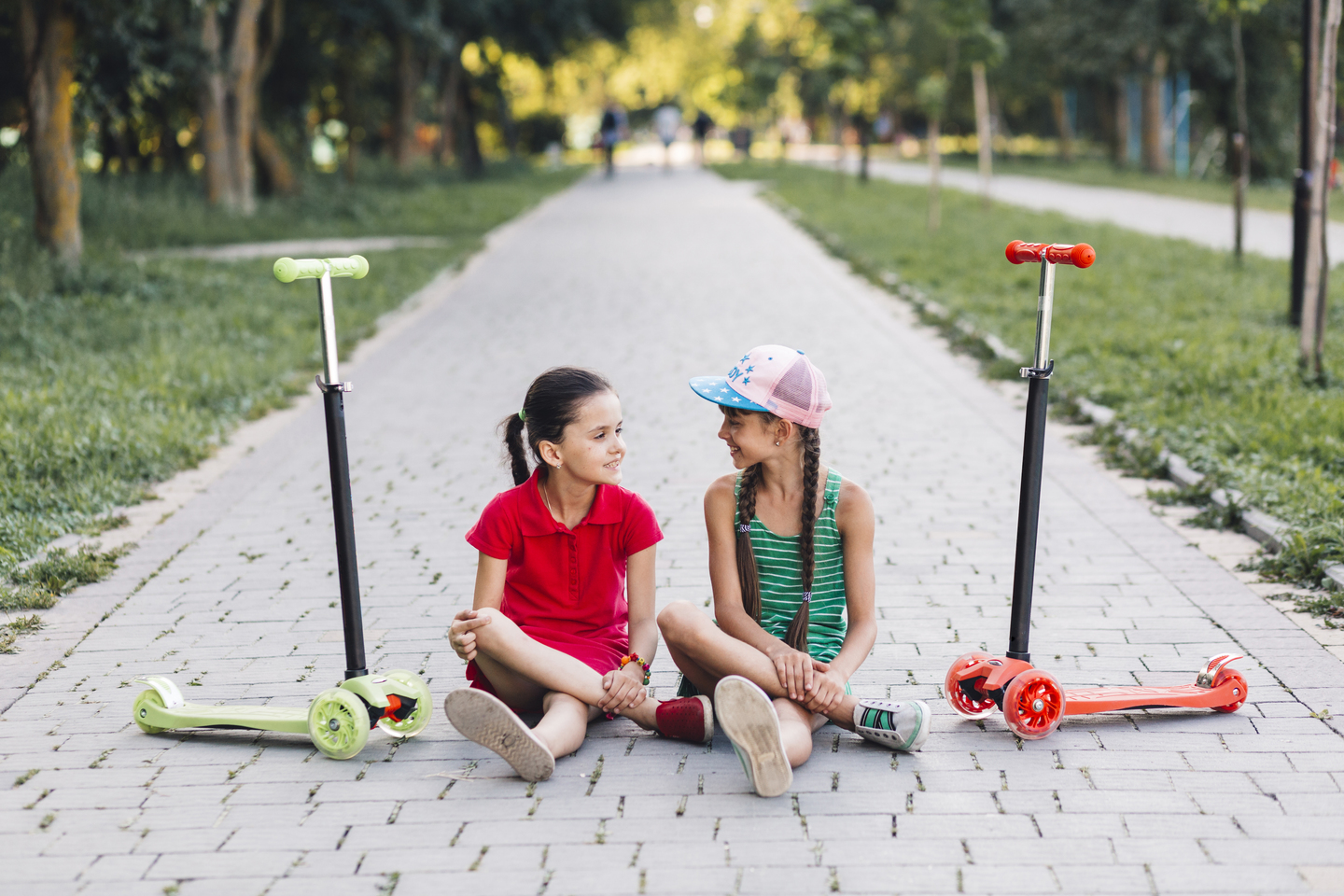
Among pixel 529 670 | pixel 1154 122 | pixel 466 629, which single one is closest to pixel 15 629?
pixel 466 629

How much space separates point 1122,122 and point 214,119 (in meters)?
27.0

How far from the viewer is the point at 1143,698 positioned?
155 inches

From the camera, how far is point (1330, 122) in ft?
26.5

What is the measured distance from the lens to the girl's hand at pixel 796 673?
144 inches

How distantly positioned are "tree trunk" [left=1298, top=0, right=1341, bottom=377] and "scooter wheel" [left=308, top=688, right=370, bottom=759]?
645cm

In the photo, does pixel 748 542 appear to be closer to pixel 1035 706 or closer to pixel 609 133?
pixel 1035 706

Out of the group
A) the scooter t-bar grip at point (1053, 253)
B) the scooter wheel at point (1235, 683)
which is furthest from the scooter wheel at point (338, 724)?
the scooter wheel at point (1235, 683)

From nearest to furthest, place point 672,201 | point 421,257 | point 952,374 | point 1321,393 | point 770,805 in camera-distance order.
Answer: point 770,805
point 1321,393
point 952,374
point 421,257
point 672,201

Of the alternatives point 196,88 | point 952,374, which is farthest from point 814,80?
point 952,374

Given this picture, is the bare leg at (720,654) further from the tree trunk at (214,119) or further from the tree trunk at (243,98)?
the tree trunk at (243,98)

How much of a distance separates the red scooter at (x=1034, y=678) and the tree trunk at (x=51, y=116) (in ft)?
37.7

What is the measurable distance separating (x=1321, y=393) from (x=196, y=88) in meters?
17.3

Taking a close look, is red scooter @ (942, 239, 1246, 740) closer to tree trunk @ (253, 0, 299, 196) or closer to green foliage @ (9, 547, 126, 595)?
green foliage @ (9, 547, 126, 595)

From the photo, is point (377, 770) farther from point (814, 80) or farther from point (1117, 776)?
point (814, 80)
